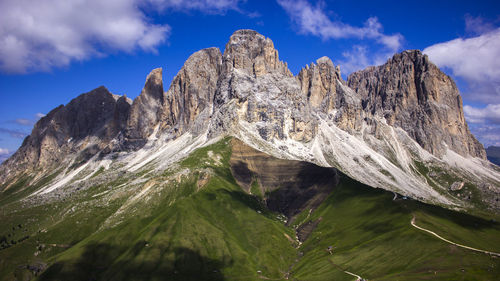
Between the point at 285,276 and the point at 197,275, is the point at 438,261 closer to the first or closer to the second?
the point at 285,276

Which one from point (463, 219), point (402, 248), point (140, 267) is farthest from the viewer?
point (140, 267)

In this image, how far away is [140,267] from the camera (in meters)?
181

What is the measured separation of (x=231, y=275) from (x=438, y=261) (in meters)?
97.4

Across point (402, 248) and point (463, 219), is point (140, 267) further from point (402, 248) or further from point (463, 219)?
point (463, 219)

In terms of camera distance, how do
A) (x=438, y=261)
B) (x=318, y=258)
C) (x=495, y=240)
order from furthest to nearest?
(x=318, y=258) < (x=495, y=240) < (x=438, y=261)

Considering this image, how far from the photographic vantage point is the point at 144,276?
174125 mm

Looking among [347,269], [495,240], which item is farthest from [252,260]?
[495,240]

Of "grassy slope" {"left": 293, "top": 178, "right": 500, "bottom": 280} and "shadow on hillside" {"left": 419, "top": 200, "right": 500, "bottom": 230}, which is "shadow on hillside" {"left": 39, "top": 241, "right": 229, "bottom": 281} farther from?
"shadow on hillside" {"left": 419, "top": 200, "right": 500, "bottom": 230}

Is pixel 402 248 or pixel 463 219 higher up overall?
pixel 463 219

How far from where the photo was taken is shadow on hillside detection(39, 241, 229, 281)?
17564cm

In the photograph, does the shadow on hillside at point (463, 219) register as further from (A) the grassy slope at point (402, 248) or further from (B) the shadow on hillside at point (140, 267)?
(B) the shadow on hillside at point (140, 267)

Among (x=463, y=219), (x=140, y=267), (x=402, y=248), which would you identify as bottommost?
(x=140, y=267)

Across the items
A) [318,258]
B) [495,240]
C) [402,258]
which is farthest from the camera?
[318,258]

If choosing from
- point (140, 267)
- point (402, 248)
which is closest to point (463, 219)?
point (402, 248)
